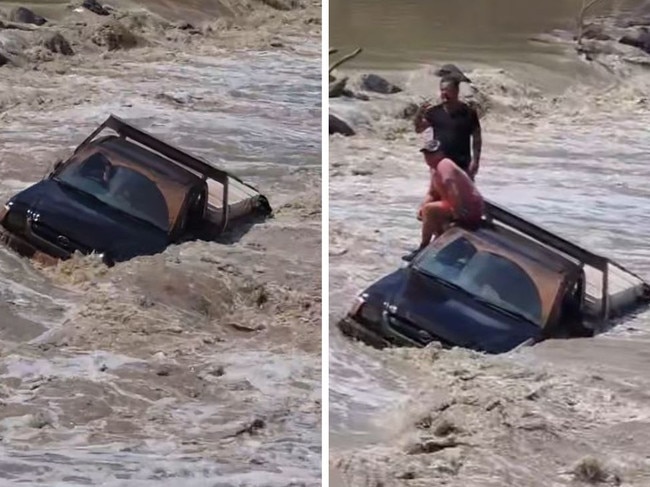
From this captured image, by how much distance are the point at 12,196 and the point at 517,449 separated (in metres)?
1.02

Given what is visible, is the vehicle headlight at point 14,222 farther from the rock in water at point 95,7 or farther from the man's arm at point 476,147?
the man's arm at point 476,147

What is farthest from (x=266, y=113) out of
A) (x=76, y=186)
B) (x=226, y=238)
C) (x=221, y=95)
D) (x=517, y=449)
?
(x=517, y=449)

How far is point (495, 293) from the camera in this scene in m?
1.79

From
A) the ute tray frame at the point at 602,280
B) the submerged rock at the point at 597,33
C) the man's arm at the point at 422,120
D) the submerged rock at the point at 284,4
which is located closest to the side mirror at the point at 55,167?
the submerged rock at the point at 284,4

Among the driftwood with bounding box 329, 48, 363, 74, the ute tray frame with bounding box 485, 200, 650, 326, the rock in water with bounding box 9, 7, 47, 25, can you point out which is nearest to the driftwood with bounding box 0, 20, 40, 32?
the rock in water with bounding box 9, 7, 47, 25

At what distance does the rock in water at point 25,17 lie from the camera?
1.89 m

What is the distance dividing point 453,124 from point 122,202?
0.64 metres

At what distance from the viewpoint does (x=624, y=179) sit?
71.3 inches

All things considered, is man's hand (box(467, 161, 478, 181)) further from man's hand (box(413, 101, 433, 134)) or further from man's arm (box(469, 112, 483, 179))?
man's hand (box(413, 101, 433, 134))

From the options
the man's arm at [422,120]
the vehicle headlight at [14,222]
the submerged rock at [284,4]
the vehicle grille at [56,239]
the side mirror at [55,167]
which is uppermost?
the submerged rock at [284,4]

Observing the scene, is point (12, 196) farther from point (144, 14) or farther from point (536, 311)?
point (536, 311)

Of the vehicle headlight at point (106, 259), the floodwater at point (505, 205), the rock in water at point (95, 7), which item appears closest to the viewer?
the floodwater at point (505, 205)

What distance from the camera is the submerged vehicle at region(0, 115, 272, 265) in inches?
71.5

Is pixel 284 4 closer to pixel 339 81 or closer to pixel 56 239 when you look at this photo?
pixel 339 81
